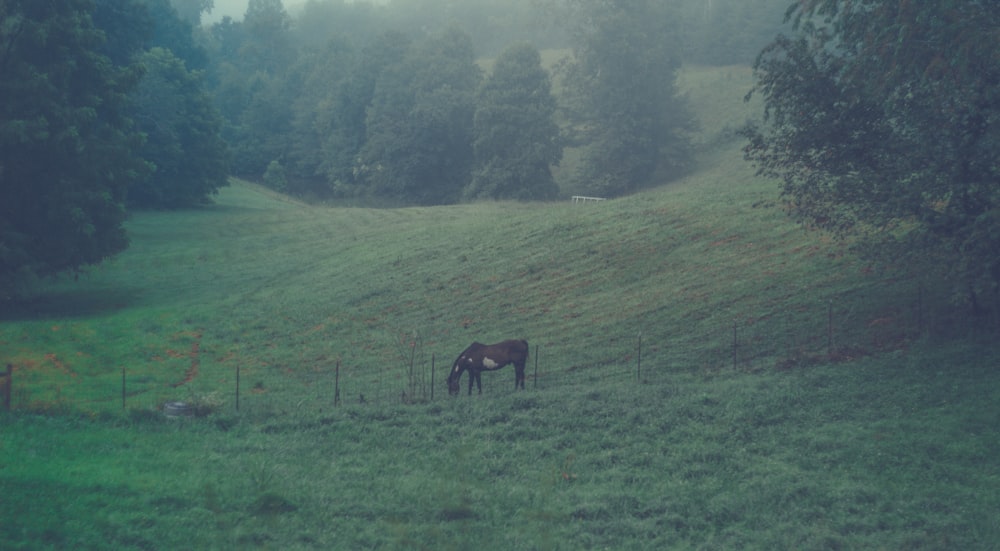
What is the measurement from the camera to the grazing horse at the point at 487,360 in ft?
63.5

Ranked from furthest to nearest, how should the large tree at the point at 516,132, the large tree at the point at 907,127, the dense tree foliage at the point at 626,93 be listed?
the dense tree foliage at the point at 626,93
the large tree at the point at 516,132
the large tree at the point at 907,127

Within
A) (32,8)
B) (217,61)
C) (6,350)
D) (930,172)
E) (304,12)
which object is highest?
(304,12)

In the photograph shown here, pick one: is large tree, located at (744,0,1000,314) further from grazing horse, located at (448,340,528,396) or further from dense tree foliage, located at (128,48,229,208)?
dense tree foliage, located at (128,48,229,208)

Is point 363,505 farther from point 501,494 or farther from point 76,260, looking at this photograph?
point 76,260

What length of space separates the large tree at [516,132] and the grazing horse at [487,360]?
3750cm

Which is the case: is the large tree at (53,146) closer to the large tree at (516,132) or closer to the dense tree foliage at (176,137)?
the dense tree foliage at (176,137)

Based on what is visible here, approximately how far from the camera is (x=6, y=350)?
970 inches

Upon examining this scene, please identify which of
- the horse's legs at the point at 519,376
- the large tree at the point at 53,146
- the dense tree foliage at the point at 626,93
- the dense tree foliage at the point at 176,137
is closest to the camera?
the horse's legs at the point at 519,376

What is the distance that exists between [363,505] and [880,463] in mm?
8074

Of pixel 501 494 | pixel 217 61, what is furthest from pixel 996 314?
pixel 217 61

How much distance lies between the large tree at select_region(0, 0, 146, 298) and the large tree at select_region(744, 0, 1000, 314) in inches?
960

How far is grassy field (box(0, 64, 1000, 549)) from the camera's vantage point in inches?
425

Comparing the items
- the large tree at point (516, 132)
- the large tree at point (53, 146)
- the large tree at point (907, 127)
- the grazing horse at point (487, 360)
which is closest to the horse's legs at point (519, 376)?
the grazing horse at point (487, 360)

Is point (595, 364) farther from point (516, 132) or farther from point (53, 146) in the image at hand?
point (516, 132)
